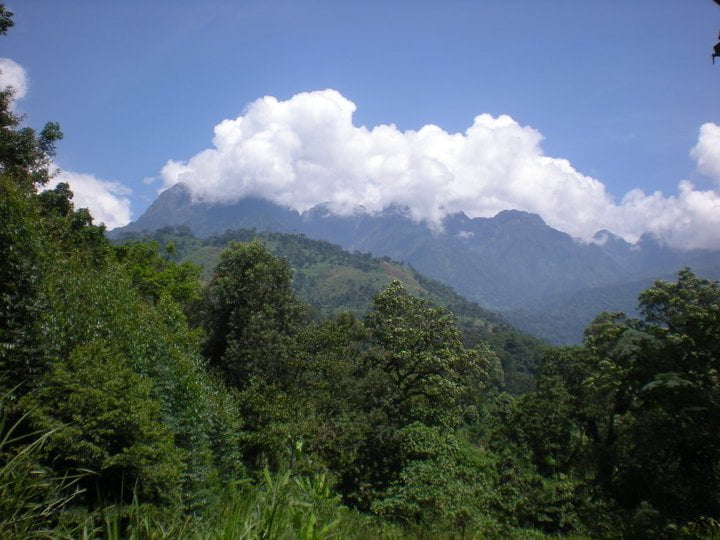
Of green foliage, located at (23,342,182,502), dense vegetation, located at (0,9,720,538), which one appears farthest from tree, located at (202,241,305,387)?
green foliage, located at (23,342,182,502)

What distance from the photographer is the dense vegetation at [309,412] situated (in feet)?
26.4

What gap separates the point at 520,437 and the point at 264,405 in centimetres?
1295

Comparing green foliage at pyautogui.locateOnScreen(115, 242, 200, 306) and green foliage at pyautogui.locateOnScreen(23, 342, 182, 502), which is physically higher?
→ green foliage at pyautogui.locateOnScreen(115, 242, 200, 306)

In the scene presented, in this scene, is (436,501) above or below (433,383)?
below

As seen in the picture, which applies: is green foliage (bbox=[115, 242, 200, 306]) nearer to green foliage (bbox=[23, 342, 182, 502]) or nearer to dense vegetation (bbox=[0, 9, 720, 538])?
dense vegetation (bbox=[0, 9, 720, 538])

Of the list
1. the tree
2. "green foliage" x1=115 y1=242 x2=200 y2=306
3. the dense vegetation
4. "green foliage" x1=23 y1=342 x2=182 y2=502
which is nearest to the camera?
the dense vegetation

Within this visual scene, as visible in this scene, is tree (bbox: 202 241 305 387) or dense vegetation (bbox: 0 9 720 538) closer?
dense vegetation (bbox: 0 9 720 538)

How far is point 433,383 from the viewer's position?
1850 centimetres

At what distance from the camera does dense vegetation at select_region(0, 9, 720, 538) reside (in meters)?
8.05

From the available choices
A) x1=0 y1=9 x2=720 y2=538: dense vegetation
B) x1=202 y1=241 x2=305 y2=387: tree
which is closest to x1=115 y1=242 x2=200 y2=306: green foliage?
x1=0 y1=9 x2=720 y2=538: dense vegetation

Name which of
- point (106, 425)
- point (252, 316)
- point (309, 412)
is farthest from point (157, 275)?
point (106, 425)

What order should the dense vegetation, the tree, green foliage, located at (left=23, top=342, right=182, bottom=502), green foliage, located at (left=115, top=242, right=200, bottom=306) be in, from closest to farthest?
the dense vegetation → green foliage, located at (left=23, top=342, right=182, bottom=502) → the tree → green foliage, located at (left=115, top=242, right=200, bottom=306)

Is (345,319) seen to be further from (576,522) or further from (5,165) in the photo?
(5,165)

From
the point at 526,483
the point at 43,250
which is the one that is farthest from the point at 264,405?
the point at 526,483
